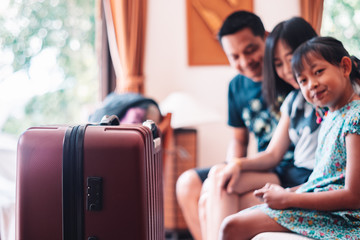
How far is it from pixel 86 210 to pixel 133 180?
0.51ft

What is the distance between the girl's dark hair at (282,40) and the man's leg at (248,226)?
0.56 meters

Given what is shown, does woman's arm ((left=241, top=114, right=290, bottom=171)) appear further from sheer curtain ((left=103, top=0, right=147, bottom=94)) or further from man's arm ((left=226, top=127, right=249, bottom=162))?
sheer curtain ((left=103, top=0, right=147, bottom=94))

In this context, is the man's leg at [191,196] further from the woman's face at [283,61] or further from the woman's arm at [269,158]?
the woman's face at [283,61]

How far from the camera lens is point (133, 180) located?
3.83 feet

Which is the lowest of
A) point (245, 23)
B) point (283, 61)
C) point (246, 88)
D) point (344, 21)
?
point (246, 88)

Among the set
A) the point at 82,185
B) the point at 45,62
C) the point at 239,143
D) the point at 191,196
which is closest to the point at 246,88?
the point at 239,143

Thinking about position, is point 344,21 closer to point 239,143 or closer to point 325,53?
point 239,143

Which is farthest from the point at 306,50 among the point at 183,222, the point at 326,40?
the point at 183,222

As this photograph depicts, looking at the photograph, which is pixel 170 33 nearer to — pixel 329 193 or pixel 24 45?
pixel 24 45

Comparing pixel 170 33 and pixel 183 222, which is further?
pixel 170 33

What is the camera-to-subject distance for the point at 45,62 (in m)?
3.10

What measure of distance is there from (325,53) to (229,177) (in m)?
0.52

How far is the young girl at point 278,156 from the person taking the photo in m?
1.42

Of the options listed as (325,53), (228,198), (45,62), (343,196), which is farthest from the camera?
(45,62)
